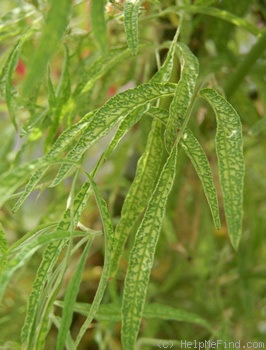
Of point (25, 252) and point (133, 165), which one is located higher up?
point (25, 252)

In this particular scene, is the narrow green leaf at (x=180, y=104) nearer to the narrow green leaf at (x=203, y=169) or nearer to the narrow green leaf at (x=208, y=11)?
the narrow green leaf at (x=203, y=169)

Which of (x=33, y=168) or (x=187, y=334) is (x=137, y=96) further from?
(x=187, y=334)

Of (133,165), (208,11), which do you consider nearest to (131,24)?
(208,11)

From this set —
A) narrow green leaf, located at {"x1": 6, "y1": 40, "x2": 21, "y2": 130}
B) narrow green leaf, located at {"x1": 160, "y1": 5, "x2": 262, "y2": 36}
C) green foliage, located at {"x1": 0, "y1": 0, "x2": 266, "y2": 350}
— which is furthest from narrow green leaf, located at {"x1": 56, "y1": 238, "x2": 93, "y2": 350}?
narrow green leaf, located at {"x1": 160, "y1": 5, "x2": 262, "y2": 36}

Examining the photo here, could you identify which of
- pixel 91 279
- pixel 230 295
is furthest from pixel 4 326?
pixel 230 295

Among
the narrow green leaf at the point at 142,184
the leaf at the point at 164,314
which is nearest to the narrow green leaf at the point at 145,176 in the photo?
the narrow green leaf at the point at 142,184

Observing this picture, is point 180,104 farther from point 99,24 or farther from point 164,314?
point 164,314
